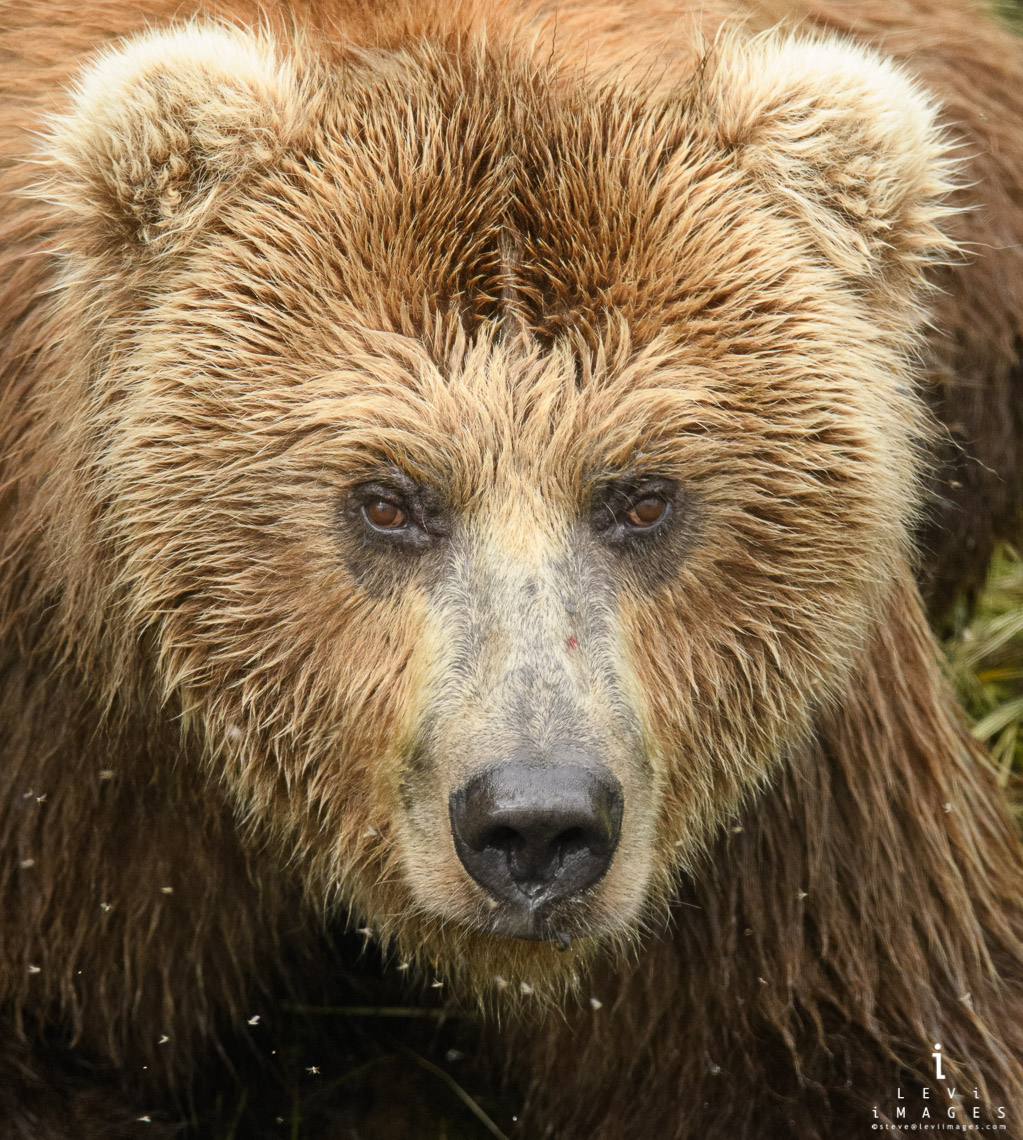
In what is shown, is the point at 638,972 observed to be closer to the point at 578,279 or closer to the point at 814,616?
the point at 814,616

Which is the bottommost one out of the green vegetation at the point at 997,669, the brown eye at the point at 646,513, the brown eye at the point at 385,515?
the green vegetation at the point at 997,669

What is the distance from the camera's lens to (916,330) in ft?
14.1

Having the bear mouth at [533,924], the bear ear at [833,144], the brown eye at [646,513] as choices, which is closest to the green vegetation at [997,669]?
the bear ear at [833,144]

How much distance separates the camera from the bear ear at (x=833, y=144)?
403 cm

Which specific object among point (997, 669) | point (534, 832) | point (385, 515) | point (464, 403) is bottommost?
point (997, 669)

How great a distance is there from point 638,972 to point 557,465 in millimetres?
1668

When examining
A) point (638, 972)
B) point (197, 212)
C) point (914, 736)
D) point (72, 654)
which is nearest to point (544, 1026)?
point (638, 972)

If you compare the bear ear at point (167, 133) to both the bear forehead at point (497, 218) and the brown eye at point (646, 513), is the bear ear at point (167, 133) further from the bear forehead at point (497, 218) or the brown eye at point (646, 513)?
the brown eye at point (646, 513)

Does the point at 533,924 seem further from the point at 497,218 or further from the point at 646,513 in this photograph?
the point at 497,218

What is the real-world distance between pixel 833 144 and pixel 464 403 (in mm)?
1147

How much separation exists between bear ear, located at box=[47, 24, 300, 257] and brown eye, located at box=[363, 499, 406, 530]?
80 centimetres

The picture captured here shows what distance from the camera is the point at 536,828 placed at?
3.43 m

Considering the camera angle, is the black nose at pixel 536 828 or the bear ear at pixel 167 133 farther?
the bear ear at pixel 167 133

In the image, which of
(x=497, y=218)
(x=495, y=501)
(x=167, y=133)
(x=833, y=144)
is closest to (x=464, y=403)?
(x=495, y=501)
